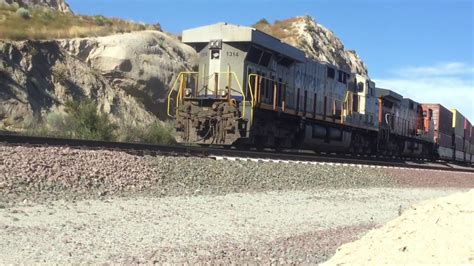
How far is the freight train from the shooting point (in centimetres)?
1600

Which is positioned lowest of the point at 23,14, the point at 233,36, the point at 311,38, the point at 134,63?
the point at 233,36

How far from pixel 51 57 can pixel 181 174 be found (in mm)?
17092

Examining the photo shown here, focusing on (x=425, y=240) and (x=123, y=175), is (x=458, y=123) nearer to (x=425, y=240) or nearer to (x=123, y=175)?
(x=123, y=175)

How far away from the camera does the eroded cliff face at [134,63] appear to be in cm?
2819

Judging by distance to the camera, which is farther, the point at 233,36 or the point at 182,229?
the point at 233,36

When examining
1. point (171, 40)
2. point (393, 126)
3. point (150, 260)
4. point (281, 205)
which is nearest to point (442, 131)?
point (393, 126)

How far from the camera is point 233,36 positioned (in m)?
16.5

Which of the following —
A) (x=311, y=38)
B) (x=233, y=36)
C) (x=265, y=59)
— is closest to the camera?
(x=233, y=36)

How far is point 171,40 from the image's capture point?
114 feet

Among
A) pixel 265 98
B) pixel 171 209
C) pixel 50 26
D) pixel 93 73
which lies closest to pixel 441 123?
pixel 265 98

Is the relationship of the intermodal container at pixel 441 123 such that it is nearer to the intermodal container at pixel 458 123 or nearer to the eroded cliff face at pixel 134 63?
the intermodal container at pixel 458 123

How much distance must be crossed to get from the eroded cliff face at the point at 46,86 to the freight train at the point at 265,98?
23.3ft

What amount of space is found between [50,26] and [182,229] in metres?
25.0

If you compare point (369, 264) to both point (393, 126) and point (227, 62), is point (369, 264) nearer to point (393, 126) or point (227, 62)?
point (227, 62)
